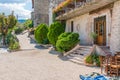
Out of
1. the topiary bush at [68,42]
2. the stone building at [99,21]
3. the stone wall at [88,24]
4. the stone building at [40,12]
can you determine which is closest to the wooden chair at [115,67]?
the stone building at [99,21]

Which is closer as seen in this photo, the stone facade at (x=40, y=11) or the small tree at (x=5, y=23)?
the small tree at (x=5, y=23)

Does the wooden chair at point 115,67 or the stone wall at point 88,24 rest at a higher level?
the stone wall at point 88,24

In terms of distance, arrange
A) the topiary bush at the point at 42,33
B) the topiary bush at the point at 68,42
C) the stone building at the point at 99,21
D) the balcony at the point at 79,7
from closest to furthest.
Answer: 1. the stone building at the point at 99,21
2. the balcony at the point at 79,7
3. the topiary bush at the point at 68,42
4. the topiary bush at the point at 42,33

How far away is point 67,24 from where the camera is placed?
26750mm

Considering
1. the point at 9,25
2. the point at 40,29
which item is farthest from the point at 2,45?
the point at 40,29

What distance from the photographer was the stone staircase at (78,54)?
16.1 metres

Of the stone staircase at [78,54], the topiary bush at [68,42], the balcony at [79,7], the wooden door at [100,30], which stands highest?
the balcony at [79,7]

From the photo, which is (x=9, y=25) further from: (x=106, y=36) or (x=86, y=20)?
(x=106, y=36)

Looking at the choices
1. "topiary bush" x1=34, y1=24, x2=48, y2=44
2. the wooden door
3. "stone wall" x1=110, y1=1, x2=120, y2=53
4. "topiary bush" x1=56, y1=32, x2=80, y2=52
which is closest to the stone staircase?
"topiary bush" x1=56, y1=32, x2=80, y2=52

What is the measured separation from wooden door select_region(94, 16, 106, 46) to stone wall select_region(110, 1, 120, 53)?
1.82 m

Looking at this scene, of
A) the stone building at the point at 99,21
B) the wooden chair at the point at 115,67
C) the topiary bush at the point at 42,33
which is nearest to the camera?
the wooden chair at the point at 115,67

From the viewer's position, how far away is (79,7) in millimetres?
18625

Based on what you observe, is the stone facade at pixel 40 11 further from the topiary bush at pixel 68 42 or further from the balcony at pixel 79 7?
the topiary bush at pixel 68 42

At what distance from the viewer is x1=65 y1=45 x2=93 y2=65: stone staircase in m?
16.1
